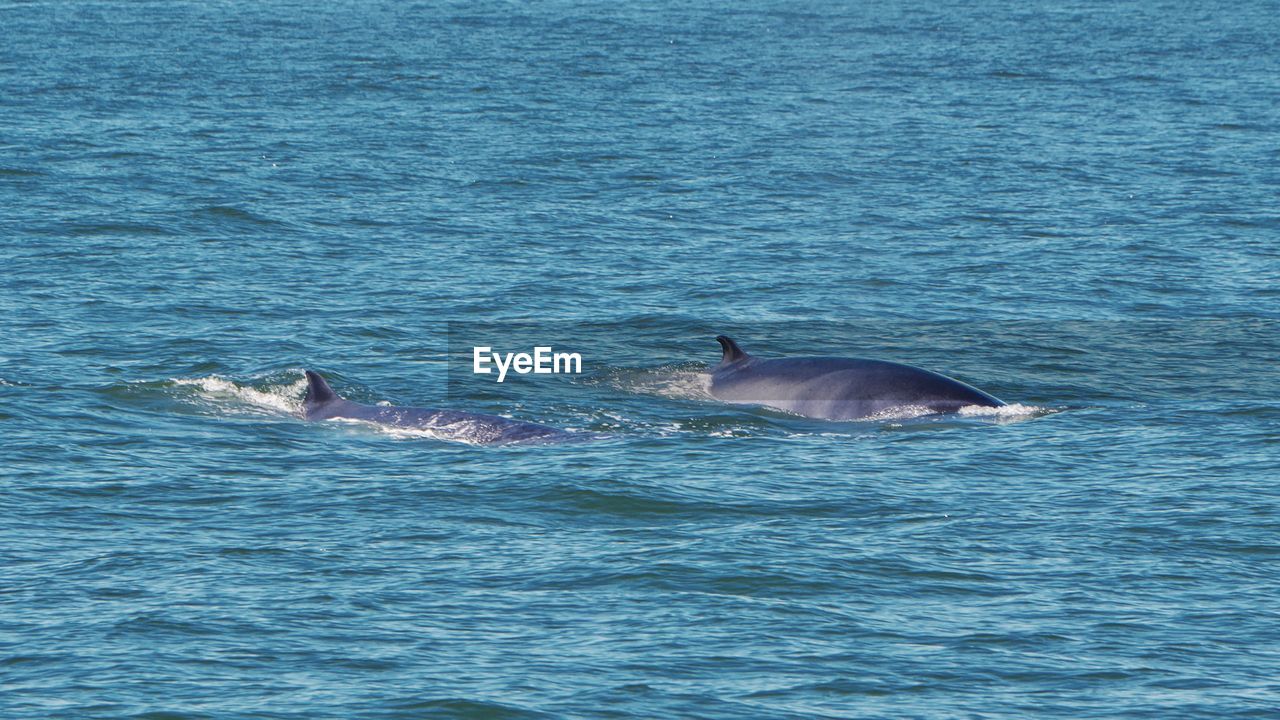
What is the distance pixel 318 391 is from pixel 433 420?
6.45 feet

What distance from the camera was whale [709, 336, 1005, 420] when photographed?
28.8m

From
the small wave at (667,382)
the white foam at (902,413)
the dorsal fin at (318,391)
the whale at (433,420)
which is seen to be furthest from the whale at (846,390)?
the dorsal fin at (318,391)

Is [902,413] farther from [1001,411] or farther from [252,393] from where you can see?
[252,393]

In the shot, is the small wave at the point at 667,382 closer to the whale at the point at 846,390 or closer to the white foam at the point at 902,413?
the whale at the point at 846,390

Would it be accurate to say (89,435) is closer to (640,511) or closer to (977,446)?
(640,511)

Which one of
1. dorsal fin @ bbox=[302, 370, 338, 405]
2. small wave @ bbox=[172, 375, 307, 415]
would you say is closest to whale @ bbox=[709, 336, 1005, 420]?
dorsal fin @ bbox=[302, 370, 338, 405]

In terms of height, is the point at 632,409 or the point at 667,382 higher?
the point at 667,382

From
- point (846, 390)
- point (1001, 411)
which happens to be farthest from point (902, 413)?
point (1001, 411)

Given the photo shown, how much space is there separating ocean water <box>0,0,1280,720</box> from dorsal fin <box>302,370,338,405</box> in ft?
2.48

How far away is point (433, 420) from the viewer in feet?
92.6

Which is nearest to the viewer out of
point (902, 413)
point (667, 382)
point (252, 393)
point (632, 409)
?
point (902, 413)

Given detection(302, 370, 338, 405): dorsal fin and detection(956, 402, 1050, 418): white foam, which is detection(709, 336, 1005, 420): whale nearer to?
detection(956, 402, 1050, 418): white foam

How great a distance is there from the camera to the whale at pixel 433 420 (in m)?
→ 27.6

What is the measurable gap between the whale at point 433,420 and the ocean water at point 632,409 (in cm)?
41
